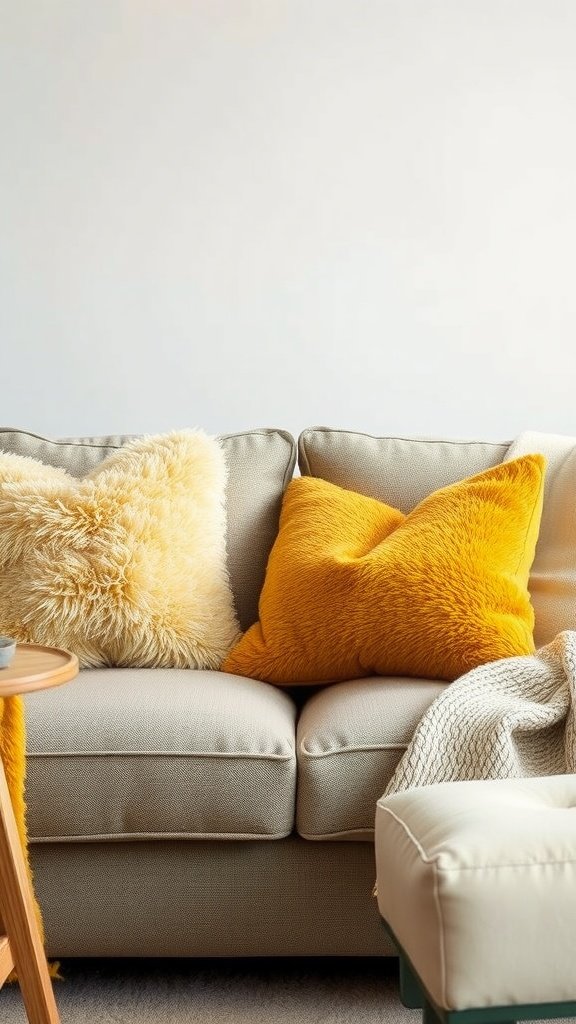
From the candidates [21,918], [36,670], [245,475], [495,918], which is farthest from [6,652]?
[245,475]

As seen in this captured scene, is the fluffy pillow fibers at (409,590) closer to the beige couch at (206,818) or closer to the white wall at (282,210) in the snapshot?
the beige couch at (206,818)

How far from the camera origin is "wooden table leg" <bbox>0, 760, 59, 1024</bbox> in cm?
133

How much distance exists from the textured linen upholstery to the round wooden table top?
342 mm

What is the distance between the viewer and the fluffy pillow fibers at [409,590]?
1826 millimetres

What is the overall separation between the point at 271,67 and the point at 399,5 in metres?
0.38

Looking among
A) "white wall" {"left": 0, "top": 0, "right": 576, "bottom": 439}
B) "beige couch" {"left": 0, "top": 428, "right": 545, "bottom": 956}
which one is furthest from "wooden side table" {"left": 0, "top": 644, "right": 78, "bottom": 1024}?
"white wall" {"left": 0, "top": 0, "right": 576, "bottom": 439}

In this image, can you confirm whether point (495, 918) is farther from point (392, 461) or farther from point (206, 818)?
point (392, 461)

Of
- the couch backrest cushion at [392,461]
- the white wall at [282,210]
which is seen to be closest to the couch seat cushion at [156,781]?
the couch backrest cushion at [392,461]

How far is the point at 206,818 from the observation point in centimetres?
157

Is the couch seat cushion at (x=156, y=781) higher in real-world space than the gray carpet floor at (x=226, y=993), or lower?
higher

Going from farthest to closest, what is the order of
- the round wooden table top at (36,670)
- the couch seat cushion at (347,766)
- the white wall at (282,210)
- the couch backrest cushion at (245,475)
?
the white wall at (282,210) < the couch backrest cushion at (245,475) < the couch seat cushion at (347,766) < the round wooden table top at (36,670)

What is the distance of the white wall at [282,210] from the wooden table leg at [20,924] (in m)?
1.60

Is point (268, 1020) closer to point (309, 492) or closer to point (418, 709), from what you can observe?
point (418, 709)

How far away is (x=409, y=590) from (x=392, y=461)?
1.57 feet
